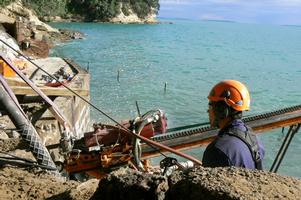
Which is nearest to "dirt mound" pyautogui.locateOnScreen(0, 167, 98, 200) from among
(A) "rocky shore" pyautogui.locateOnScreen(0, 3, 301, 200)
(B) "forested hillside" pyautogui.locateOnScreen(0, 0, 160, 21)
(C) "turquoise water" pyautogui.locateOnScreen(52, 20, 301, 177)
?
(A) "rocky shore" pyautogui.locateOnScreen(0, 3, 301, 200)

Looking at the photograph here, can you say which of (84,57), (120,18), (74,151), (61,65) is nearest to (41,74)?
(61,65)

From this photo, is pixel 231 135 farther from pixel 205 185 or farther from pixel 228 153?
pixel 205 185

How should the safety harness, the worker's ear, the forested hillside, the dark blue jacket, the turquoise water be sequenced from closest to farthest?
the dark blue jacket, the safety harness, the worker's ear, the turquoise water, the forested hillside

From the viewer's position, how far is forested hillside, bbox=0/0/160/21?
3733 inches

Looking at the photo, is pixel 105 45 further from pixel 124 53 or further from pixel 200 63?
pixel 200 63

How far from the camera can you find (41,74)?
16.7m

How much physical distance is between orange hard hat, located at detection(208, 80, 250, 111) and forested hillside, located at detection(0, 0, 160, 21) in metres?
86.8

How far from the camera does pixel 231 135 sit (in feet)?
13.2

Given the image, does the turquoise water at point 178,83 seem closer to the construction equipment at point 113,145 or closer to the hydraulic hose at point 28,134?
the construction equipment at point 113,145

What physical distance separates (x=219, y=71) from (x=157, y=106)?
22.5 m

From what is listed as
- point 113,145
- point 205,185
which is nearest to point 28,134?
point 113,145

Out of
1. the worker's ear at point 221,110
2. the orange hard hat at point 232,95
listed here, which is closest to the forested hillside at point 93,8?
the orange hard hat at point 232,95

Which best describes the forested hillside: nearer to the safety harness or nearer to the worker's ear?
the worker's ear

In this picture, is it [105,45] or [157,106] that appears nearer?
[157,106]
